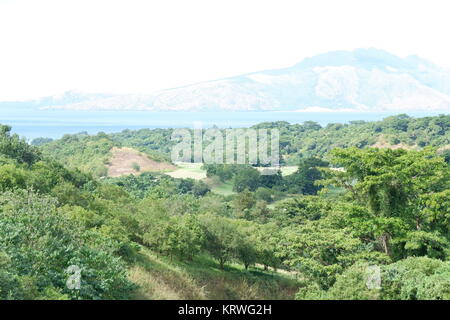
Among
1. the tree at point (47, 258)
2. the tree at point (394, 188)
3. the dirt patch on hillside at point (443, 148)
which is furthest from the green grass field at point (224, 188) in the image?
the tree at point (47, 258)

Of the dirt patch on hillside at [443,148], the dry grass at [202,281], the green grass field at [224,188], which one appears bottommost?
the green grass field at [224,188]

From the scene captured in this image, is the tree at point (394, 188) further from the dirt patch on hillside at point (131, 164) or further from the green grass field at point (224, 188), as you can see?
the dirt patch on hillside at point (131, 164)

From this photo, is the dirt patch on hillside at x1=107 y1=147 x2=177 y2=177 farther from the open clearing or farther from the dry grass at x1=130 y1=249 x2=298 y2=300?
the dry grass at x1=130 y1=249 x2=298 y2=300

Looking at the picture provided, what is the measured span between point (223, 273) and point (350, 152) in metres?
7.28

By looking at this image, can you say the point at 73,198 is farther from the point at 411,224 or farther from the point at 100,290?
the point at 411,224

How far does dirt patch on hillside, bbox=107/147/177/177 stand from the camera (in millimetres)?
81312

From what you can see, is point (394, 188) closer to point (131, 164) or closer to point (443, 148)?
point (131, 164)

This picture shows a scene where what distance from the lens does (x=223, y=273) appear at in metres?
21.6

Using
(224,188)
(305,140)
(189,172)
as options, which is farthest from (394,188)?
(305,140)

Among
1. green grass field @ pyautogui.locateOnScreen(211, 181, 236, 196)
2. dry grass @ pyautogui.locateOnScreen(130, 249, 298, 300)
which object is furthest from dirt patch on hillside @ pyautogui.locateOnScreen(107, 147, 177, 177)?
dry grass @ pyautogui.locateOnScreen(130, 249, 298, 300)

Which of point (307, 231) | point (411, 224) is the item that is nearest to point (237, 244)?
point (307, 231)

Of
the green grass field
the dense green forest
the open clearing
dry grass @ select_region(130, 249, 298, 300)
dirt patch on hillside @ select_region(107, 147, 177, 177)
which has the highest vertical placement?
the dense green forest

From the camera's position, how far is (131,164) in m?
83.8

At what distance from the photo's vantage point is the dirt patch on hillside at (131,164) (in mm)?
81312
